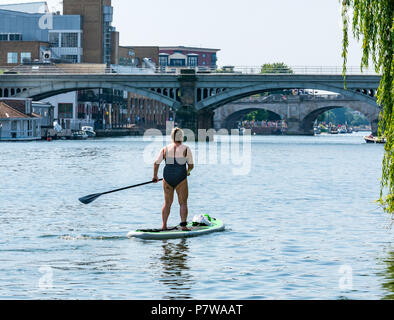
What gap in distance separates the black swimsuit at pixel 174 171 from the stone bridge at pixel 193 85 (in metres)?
77.0

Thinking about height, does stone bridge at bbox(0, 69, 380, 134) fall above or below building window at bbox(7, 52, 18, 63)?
below

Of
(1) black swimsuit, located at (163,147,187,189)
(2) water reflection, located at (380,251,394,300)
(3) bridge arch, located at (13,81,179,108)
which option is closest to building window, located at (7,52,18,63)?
(3) bridge arch, located at (13,81,179,108)

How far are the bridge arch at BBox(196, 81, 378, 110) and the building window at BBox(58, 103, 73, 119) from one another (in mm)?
33430

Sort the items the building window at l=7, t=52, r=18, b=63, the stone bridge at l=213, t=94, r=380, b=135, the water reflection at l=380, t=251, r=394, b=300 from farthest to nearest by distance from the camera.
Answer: the stone bridge at l=213, t=94, r=380, b=135 → the building window at l=7, t=52, r=18, b=63 → the water reflection at l=380, t=251, r=394, b=300

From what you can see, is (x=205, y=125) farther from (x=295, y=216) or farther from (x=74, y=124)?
(x=295, y=216)

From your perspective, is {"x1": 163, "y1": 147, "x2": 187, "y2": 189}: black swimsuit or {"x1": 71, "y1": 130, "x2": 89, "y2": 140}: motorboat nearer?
{"x1": 163, "y1": 147, "x2": 187, "y2": 189}: black swimsuit

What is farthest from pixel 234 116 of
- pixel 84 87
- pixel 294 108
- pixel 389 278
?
pixel 389 278

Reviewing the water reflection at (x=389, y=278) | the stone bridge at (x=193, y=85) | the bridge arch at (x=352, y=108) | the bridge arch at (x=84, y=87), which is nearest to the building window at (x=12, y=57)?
the stone bridge at (x=193, y=85)

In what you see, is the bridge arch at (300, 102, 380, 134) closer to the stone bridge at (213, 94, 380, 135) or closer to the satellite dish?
the stone bridge at (213, 94, 380, 135)

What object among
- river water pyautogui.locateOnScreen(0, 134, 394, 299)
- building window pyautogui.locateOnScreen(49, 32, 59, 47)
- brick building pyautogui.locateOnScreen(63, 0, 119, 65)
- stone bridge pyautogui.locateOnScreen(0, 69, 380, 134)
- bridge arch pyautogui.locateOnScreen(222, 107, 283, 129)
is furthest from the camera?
bridge arch pyautogui.locateOnScreen(222, 107, 283, 129)

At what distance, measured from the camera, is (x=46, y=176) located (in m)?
47.1

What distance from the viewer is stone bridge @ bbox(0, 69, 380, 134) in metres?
97.9

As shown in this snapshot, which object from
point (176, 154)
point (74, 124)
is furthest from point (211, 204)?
point (74, 124)

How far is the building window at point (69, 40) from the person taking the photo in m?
151
